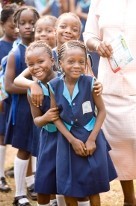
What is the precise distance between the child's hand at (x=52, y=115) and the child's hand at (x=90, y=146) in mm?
259

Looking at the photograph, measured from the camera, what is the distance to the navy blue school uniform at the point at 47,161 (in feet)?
11.6


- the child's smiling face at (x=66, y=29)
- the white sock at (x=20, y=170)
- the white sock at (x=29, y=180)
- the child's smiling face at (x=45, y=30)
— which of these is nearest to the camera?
the child's smiling face at (x=66, y=29)

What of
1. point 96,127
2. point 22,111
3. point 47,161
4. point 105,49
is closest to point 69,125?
point 96,127

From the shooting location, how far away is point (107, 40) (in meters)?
3.87

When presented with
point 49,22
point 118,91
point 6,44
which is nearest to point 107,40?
point 118,91

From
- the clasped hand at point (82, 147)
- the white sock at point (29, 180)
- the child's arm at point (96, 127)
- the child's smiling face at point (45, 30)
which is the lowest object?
the white sock at point (29, 180)

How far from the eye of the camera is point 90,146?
11.2ft

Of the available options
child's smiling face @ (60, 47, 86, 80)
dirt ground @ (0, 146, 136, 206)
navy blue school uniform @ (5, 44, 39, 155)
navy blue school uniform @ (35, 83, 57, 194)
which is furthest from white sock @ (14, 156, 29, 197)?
child's smiling face @ (60, 47, 86, 80)

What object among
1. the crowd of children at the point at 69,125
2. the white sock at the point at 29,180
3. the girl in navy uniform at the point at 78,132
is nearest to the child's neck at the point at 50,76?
the crowd of children at the point at 69,125

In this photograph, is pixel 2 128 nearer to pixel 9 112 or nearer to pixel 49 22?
pixel 9 112

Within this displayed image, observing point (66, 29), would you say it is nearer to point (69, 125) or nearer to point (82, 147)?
point (69, 125)

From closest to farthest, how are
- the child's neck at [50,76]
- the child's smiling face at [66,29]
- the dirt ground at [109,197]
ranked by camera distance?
the child's neck at [50,76]
the child's smiling face at [66,29]
the dirt ground at [109,197]

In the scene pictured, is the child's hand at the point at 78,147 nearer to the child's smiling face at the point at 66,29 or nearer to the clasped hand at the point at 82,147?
the clasped hand at the point at 82,147

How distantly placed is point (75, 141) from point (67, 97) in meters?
0.28
